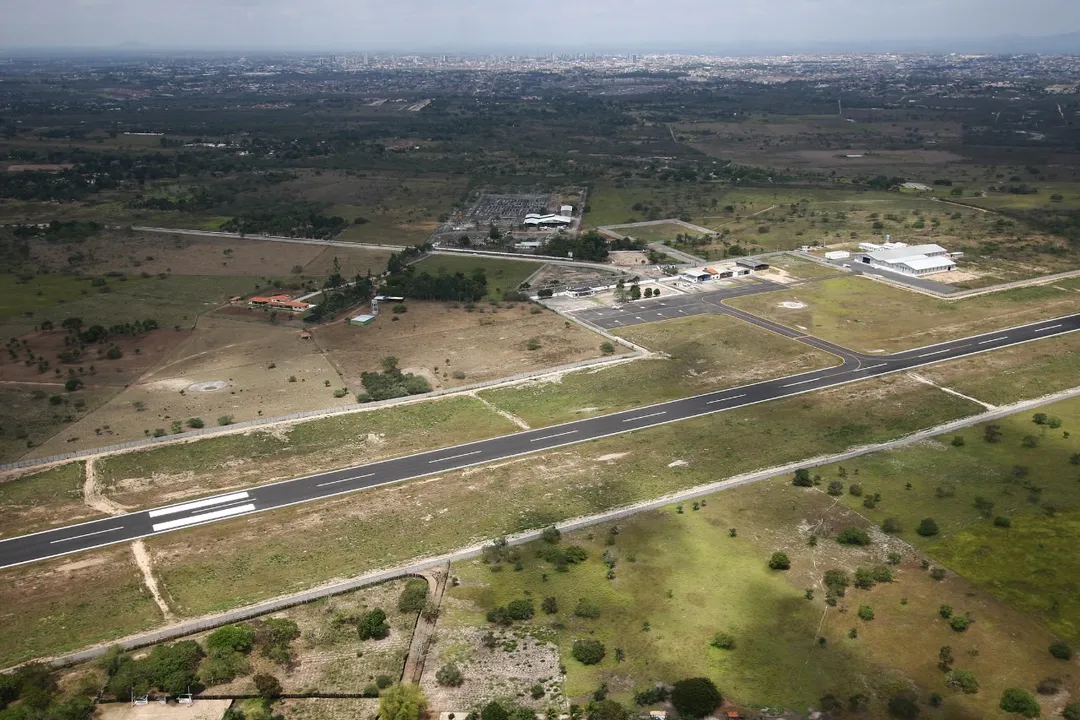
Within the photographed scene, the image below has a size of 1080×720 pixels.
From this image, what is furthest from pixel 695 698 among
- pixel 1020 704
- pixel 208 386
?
pixel 208 386

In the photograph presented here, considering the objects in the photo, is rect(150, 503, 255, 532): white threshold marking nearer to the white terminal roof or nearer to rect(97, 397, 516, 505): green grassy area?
rect(97, 397, 516, 505): green grassy area

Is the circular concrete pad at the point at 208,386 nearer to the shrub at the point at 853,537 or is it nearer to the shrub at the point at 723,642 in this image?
the shrub at the point at 723,642

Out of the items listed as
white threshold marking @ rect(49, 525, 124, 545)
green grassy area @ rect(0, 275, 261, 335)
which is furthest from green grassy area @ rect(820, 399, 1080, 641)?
green grassy area @ rect(0, 275, 261, 335)

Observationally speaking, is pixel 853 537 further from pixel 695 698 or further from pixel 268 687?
pixel 268 687

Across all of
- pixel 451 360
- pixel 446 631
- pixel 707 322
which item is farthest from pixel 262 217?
pixel 446 631

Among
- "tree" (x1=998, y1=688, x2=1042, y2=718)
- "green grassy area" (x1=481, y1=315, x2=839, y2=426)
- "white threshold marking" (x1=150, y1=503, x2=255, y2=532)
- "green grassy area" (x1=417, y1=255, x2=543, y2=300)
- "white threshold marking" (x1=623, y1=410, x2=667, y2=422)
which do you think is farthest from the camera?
"green grassy area" (x1=417, y1=255, x2=543, y2=300)

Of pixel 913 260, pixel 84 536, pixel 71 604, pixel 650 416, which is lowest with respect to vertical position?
pixel 71 604
